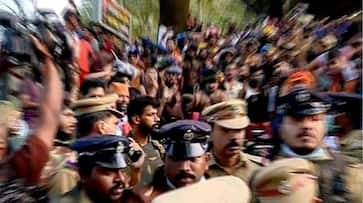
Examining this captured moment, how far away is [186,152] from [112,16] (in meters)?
1.32

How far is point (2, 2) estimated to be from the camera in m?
2.93

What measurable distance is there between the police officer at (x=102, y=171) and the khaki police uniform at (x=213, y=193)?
0.40 m

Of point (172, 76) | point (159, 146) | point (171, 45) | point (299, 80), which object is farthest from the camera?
point (171, 45)

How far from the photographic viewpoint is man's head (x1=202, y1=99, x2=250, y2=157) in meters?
2.83

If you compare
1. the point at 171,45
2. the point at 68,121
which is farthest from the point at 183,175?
the point at 171,45

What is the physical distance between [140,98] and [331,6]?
5.54 ft

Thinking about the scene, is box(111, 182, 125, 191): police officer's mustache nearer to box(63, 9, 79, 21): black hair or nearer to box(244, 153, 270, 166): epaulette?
box(244, 153, 270, 166): epaulette

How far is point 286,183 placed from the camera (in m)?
2.19

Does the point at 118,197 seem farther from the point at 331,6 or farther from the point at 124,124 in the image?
the point at 331,6

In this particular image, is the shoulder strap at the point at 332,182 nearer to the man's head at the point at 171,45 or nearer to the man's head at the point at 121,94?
the man's head at the point at 121,94

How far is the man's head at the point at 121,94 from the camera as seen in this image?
348 centimetres

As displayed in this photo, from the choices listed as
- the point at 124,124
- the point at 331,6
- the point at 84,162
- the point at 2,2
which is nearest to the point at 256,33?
the point at 331,6

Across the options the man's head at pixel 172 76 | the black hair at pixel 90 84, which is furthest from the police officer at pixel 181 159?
the man's head at pixel 172 76

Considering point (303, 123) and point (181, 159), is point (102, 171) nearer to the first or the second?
point (181, 159)
